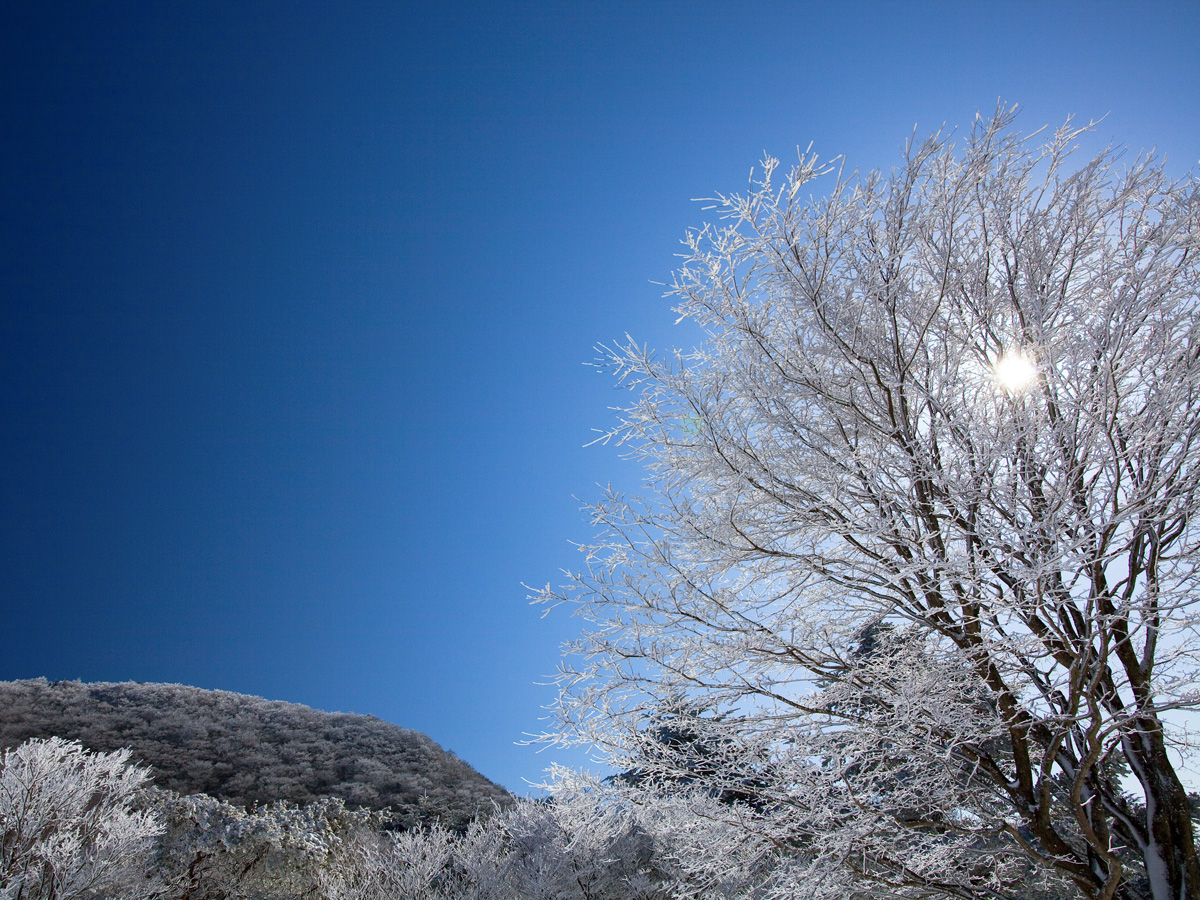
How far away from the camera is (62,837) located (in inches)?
441

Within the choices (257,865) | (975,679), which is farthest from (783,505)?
(257,865)

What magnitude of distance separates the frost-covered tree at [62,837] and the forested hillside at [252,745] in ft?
48.3

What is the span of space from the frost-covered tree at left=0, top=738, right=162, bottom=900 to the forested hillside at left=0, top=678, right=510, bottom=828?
14737 millimetres

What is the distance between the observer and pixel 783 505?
12.7 feet

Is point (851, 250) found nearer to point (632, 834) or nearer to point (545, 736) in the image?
point (545, 736)

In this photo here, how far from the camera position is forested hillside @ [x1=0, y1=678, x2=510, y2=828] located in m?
28.1

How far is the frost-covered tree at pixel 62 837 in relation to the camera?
10.6 meters

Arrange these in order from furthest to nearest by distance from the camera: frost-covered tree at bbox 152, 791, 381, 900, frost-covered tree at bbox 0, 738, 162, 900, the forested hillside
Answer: the forested hillside, frost-covered tree at bbox 152, 791, 381, 900, frost-covered tree at bbox 0, 738, 162, 900

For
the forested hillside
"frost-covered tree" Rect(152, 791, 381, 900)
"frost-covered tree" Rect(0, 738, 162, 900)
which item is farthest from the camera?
the forested hillside

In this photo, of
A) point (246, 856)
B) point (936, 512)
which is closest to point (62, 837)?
point (246, 856)

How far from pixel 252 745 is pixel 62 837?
82.5 feet

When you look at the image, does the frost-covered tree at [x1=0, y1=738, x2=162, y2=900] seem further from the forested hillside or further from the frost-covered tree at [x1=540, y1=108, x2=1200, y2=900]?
the forested hillside

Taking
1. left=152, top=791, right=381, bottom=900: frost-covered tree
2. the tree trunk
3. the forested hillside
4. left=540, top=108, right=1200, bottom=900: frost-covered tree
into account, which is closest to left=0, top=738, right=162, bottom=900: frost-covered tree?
left=152, top=791, right=381, bottom=900: frost-covered tree

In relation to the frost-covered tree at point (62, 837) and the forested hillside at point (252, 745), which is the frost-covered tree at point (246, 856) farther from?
the forested hillside at point (252, 745)
